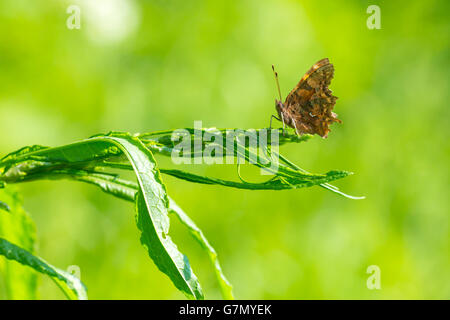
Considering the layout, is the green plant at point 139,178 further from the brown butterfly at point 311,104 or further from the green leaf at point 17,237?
the brown butterfly at point 311,104

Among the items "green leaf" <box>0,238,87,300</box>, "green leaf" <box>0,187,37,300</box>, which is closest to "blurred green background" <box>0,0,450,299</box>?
"green leaf" <box>0,187,37,300</box>

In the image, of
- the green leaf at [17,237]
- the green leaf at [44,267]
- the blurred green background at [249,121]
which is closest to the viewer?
the green leaf at [44,267]

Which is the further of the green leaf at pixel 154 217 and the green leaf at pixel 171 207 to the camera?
the green leaf at pixel 171 207

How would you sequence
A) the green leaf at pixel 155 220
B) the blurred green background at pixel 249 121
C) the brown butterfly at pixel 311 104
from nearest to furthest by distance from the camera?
the green leaf at pixel 155 220
the brown butterfly at pixel 311 104
the blurred green background at pixel 249 121

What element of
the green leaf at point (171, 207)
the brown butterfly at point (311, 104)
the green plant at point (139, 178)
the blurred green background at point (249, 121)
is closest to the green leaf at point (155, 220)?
the green plant at point (139, 178)

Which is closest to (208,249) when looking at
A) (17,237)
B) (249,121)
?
(17,237)

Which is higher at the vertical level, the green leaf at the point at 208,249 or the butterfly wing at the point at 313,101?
the butterfly wing at the point at 313,101

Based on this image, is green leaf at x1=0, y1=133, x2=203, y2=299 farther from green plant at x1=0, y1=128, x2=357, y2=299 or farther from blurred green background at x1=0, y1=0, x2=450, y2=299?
blurred green background at x1=0, y1=0, x2=450, y2=299

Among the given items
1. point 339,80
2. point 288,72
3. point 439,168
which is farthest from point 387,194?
point 288,72

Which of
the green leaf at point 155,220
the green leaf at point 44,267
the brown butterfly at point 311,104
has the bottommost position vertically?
the green leaf at point 44,267

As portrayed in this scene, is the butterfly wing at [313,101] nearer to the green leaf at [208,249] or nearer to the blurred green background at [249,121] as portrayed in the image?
the green leaf at [208,249]
